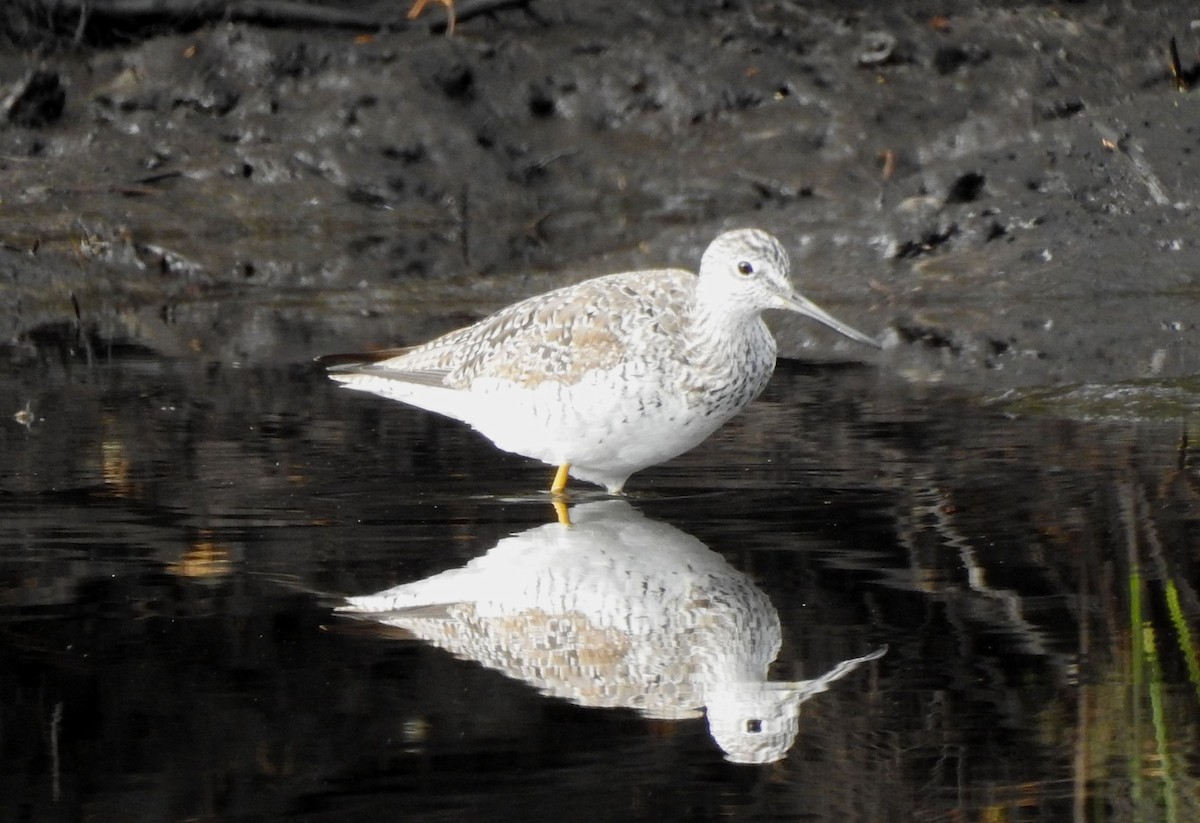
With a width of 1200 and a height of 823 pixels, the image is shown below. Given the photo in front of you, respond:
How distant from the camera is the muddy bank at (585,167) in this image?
11.5 meters

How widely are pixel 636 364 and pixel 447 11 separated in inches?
356

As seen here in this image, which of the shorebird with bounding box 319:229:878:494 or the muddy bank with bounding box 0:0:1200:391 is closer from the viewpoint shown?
the shorebird with bounding box 319:229:878:494

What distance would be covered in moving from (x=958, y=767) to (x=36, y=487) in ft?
13.6

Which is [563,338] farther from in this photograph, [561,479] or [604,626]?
[604,626]

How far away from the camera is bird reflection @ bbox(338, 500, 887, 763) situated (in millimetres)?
4793

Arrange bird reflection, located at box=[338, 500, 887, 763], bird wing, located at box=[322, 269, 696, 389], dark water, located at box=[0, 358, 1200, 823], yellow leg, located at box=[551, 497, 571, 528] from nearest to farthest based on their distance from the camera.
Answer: dark water, located at box=[0, 358, 1200, 823], bird reflection, located at box=[338, 500, 887, 763], yellow leg, located at box=[551, 497, 571, 528], bird wing, located at box=[322, 269, 696, 389]

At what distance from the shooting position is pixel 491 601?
18.5 ft

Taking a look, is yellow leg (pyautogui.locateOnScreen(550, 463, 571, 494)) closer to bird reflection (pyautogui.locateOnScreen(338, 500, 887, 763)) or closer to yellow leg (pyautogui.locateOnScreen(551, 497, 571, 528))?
yellow leg (pyautogui.locateOnScreen(551, 497, 571, 528))

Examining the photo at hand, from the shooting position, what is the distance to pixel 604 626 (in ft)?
17.7

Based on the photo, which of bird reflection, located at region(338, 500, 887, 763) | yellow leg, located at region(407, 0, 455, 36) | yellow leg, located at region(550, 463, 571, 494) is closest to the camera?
bird reflection, located at region(338, 500, 887, 763)

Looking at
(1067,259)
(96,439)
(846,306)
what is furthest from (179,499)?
(1067,259)

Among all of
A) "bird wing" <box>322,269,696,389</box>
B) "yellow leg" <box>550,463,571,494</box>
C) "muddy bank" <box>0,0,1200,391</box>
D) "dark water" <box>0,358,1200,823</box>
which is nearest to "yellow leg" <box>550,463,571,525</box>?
"yellow leg" <box>550,463,571,494</box>

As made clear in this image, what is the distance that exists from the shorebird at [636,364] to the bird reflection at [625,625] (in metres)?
0.51

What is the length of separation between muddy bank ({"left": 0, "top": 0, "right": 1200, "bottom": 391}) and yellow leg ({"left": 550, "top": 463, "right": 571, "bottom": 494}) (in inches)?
138
